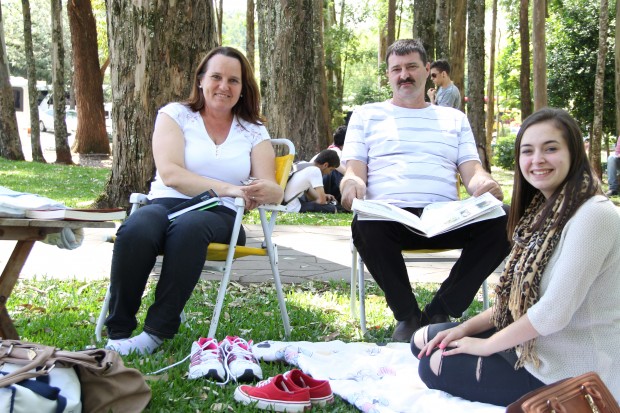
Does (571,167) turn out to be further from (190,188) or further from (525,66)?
(525,66)

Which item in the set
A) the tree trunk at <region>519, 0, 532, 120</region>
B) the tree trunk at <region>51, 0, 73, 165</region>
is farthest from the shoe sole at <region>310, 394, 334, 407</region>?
the tree trunk at <region>519, 0, 532, 120</region>

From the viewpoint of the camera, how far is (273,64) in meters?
12.2

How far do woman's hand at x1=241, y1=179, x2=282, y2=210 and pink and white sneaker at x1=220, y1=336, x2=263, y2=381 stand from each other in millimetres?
773

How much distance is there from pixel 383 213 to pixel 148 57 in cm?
347

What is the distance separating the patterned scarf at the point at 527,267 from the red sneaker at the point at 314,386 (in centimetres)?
73

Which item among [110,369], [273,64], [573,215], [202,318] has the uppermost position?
[273,64]

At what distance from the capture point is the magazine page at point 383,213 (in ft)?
12.8

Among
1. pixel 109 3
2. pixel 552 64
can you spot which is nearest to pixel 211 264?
pixel 109 3

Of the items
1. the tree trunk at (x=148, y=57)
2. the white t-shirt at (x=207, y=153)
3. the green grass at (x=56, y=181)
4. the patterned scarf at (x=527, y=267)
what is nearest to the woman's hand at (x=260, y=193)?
the white t-shirt at (x=207, y=153)

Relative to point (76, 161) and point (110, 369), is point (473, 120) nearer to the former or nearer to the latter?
point (76, 161)

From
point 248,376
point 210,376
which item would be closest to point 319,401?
point 248,376

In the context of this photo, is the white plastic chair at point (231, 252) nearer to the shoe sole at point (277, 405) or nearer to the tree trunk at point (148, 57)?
the shoe sole at point (277, 405)

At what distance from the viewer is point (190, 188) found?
4137 millimetres

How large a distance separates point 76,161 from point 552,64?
14002 millimetres
